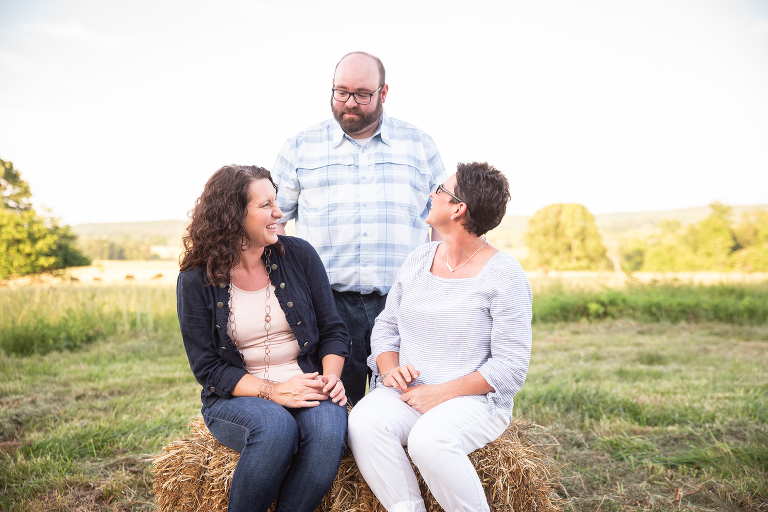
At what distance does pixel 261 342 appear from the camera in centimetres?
257

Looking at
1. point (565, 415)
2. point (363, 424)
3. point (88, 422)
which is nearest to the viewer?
point (363, 424)

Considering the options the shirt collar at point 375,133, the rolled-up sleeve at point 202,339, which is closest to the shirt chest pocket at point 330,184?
the shirt collar at point 375,133

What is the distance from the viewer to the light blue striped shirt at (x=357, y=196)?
125 inches

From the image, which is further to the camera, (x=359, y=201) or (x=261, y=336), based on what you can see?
(x=359, y=201)

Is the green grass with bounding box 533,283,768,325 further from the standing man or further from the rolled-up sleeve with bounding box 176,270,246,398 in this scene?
the rolled-up sleeve with bounding box 176,270,246,398

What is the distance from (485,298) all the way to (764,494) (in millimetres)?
2054

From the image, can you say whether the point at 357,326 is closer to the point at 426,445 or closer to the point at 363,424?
the point at 363,424

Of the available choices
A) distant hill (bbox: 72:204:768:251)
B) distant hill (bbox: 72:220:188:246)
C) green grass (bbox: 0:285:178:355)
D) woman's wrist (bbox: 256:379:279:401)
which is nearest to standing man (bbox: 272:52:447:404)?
woman's wrist (bbox: 256:379:279:401)

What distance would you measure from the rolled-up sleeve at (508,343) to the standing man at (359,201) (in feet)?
3.16

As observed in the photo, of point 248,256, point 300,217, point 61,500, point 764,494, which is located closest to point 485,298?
point 248,256

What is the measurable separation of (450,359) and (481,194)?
77cm

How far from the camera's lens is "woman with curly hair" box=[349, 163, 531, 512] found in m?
2.13

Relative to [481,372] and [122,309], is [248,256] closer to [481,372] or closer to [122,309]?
[481,372]

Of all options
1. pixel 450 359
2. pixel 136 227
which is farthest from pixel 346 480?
pixel 136 227
